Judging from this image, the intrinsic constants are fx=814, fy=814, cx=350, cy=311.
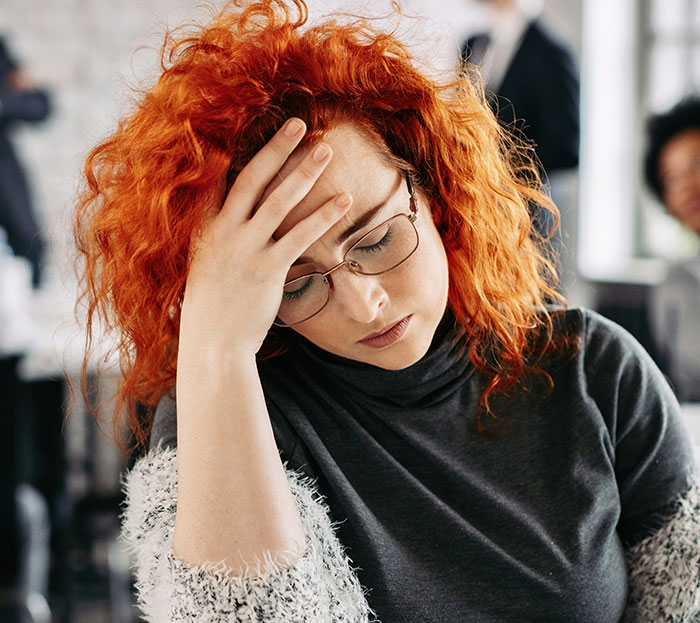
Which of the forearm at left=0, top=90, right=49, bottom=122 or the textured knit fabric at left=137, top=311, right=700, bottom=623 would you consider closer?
the textured knit fabric at left=137, top=311, right=700, bottom=623

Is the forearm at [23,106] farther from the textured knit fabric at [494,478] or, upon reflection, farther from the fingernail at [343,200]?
the fingernail at [343,200]

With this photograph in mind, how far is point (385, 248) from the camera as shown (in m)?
0.91

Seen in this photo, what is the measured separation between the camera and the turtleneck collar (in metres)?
0.99

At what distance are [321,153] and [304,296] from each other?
17 cm

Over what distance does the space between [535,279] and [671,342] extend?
1738 millimetres

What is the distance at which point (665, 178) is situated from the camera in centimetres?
265

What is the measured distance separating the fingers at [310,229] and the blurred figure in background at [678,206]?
1.98m

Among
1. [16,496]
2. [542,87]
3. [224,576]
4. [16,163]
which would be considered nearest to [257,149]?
[224,576]

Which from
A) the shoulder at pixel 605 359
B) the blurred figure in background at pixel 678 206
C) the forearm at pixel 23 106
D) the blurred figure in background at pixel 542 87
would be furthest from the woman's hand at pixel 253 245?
the forearm at pixel 23 106

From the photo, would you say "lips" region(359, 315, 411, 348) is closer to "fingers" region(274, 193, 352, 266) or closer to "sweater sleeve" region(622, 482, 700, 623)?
"fingers" region(274, 193, 352, 266)

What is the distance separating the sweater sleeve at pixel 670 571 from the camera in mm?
960

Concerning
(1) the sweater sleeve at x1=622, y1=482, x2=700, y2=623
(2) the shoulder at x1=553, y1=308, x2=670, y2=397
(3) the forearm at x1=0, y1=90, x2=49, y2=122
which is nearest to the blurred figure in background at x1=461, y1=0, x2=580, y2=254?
(2) the shoulder at x1=553, y1=308, x2=670, y2=397

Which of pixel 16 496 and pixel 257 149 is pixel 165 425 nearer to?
pixel 257 149

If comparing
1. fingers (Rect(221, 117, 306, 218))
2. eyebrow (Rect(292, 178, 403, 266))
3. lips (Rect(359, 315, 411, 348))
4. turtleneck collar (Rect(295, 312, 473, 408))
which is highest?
fingers (Rect(221, 117, 306, 218))
